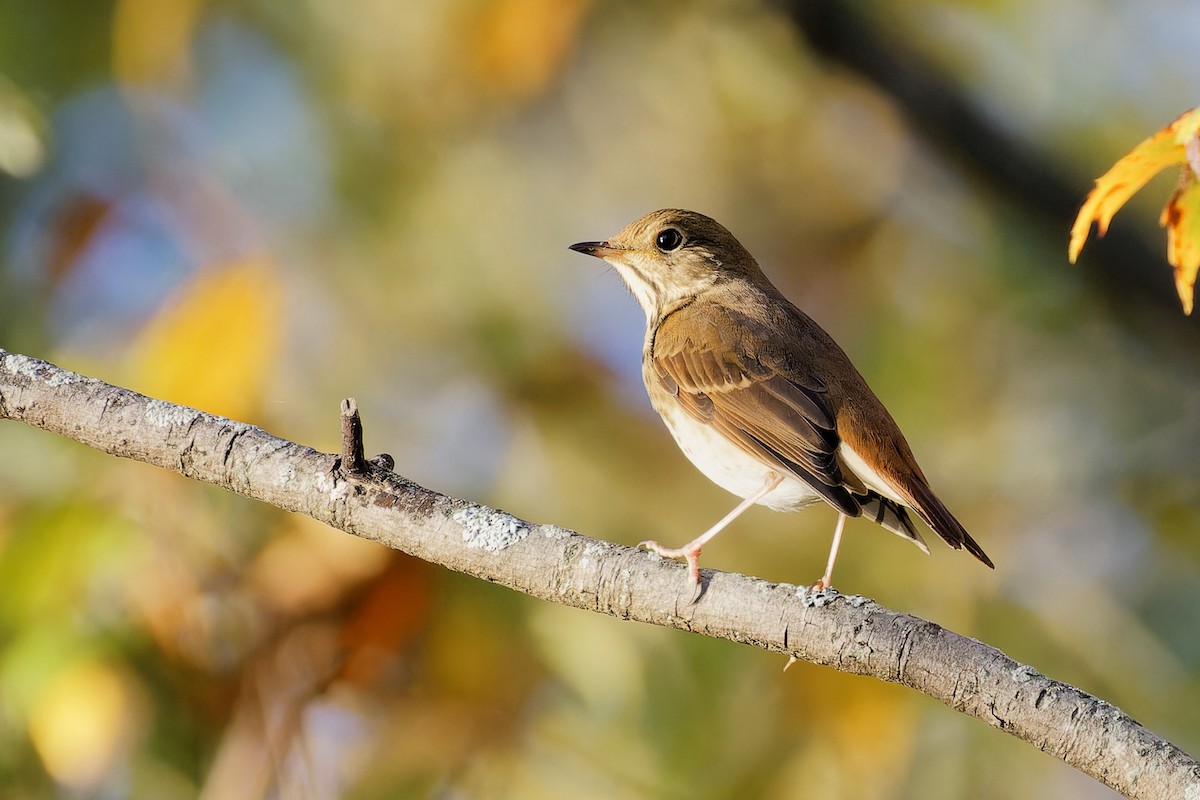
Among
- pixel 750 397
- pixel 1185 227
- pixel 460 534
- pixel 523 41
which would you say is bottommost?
pixel 460 534

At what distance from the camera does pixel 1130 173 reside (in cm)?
222

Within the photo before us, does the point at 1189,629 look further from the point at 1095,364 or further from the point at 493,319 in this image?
the point at 493,319

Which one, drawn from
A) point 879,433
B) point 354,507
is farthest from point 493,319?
point 354,507

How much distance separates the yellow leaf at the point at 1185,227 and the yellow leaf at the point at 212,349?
3176 millimetres

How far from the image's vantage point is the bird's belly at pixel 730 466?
3830mm

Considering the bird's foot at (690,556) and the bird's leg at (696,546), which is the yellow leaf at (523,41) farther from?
the bird's foot at (690,556)

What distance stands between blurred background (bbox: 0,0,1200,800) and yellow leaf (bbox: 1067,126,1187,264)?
7.92ft

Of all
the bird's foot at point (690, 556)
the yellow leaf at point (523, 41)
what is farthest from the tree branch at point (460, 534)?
the yellow leaf at point (523, 41)

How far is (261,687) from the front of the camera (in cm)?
408

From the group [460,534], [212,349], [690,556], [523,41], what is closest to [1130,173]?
[690,556]

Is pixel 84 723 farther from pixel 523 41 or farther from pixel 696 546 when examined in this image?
pixel 523 41

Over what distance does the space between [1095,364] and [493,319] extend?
3083 mm

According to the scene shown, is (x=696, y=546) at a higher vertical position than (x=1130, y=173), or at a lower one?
lower

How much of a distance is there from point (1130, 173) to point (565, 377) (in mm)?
3553
